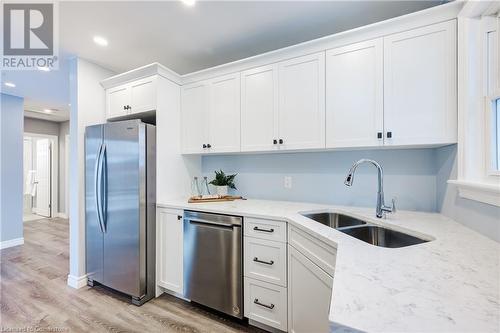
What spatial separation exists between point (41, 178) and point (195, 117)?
20.0 ft

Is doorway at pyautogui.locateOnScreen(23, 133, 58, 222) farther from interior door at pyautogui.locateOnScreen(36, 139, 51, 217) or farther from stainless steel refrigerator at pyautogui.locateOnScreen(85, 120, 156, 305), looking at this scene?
stainless steel refrigerator at pyautogui.locateOnScreen(85, 120, 156, 305)

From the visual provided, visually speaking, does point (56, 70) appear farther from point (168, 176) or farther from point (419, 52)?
point (419, 52)

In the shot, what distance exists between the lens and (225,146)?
2.38 m

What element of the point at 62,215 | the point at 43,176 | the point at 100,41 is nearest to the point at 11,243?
the point at 62,215

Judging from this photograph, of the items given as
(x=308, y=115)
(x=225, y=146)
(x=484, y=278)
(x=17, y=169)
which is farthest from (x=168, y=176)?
(x=17, y=169)

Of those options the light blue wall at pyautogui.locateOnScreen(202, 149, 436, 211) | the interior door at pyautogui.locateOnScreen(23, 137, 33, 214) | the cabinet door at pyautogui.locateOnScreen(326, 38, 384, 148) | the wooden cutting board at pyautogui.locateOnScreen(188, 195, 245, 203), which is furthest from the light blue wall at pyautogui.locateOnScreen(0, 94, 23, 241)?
the cabinet door at pyautogui.locateOnScreen(326, 38, 384, 148)

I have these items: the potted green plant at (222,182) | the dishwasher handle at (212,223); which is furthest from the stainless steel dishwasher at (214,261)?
the potted green plant at (222,182)

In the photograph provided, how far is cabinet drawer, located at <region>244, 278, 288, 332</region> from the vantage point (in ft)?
5.50

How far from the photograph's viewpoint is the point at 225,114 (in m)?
2.38

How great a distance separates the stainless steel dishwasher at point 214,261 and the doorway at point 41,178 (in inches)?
226

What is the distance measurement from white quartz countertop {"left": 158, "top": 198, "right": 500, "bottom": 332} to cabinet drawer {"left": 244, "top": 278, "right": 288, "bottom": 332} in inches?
31.7

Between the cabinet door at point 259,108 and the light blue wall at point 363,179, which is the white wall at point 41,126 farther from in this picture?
the cabinet door at point 259,108

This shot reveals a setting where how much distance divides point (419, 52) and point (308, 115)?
2.89 feet

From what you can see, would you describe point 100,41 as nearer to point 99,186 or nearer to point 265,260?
point 99,186
